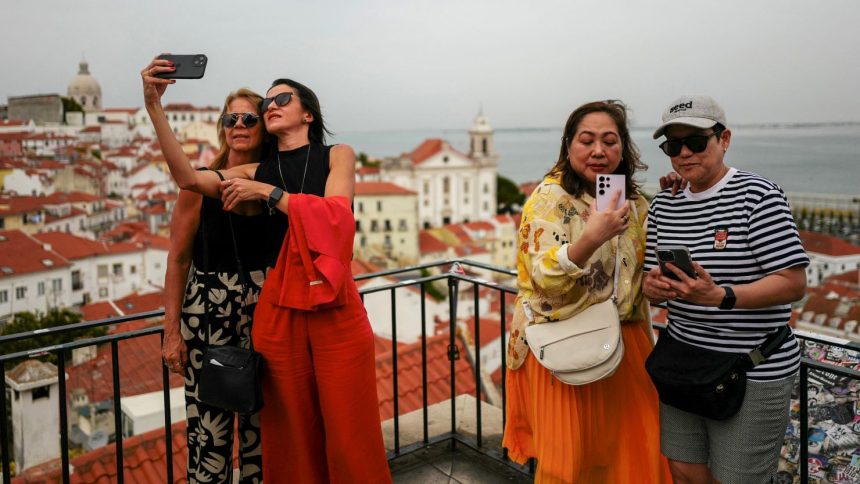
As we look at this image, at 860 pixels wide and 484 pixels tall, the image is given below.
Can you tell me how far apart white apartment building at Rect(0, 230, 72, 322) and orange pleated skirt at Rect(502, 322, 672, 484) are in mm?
48584

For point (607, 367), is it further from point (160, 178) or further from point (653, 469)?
point (160, 178)

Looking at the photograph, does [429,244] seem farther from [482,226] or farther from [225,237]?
[225,237]

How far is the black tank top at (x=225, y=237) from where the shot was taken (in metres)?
2.24

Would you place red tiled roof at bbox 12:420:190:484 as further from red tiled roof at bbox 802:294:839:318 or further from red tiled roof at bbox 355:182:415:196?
red tiled roof at bbox 355:182:415:196

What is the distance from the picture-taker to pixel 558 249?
195cm

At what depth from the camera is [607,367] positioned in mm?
1955

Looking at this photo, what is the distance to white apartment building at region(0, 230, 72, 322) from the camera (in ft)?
141

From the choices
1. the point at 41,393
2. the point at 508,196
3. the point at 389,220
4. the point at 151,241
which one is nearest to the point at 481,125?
the point at 508,196

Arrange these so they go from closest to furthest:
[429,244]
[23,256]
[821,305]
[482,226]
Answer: [821,305] → [23,256] → [429,244] → [482,226]

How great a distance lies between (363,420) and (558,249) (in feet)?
3.03

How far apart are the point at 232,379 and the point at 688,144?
1.57m

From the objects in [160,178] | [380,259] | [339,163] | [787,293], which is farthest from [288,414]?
[160,178]

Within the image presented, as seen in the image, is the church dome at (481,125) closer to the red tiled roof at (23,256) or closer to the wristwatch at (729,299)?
the red tiled roof at (23,256)

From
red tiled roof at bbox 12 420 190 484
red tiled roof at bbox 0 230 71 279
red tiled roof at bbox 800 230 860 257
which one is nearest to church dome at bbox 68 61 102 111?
red tiled roof at bbox 0 230 71 279
